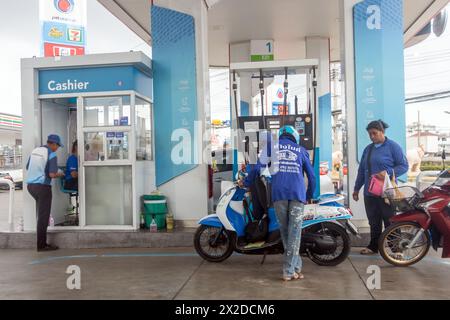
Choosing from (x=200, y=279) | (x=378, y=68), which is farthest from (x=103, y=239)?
(x=378, y=68)

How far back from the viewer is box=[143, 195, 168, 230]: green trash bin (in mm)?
6746

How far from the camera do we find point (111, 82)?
6746 mm

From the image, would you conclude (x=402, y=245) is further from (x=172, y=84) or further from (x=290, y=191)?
(x=172, y=84)

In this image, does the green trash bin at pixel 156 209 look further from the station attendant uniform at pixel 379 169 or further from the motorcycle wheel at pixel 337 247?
the station attendant uniform at pixel 379 169

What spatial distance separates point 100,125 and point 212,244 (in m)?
2.87

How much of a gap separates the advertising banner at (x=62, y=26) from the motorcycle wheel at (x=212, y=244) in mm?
5827

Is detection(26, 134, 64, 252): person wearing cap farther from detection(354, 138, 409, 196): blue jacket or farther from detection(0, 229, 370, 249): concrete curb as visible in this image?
detection(354, 138, 409, 196): blue jacket

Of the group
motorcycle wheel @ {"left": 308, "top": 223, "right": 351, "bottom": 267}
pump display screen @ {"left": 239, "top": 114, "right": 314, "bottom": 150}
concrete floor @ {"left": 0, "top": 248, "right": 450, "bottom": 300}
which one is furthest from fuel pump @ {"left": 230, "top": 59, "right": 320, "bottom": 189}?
motorcycle wheel @ {"left": 308, "top": 223, "right": 351, "bottom": 267}

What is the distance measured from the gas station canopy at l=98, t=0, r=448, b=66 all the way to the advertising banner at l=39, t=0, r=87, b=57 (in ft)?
2.31

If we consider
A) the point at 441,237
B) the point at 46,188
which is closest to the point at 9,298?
the point at 46,188

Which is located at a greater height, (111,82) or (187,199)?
(111,82)

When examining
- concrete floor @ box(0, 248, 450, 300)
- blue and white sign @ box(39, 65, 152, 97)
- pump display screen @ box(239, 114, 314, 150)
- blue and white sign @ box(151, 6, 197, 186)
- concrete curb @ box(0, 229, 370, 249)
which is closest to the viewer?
concrete floor @ box(0, 248, 450, 300)
